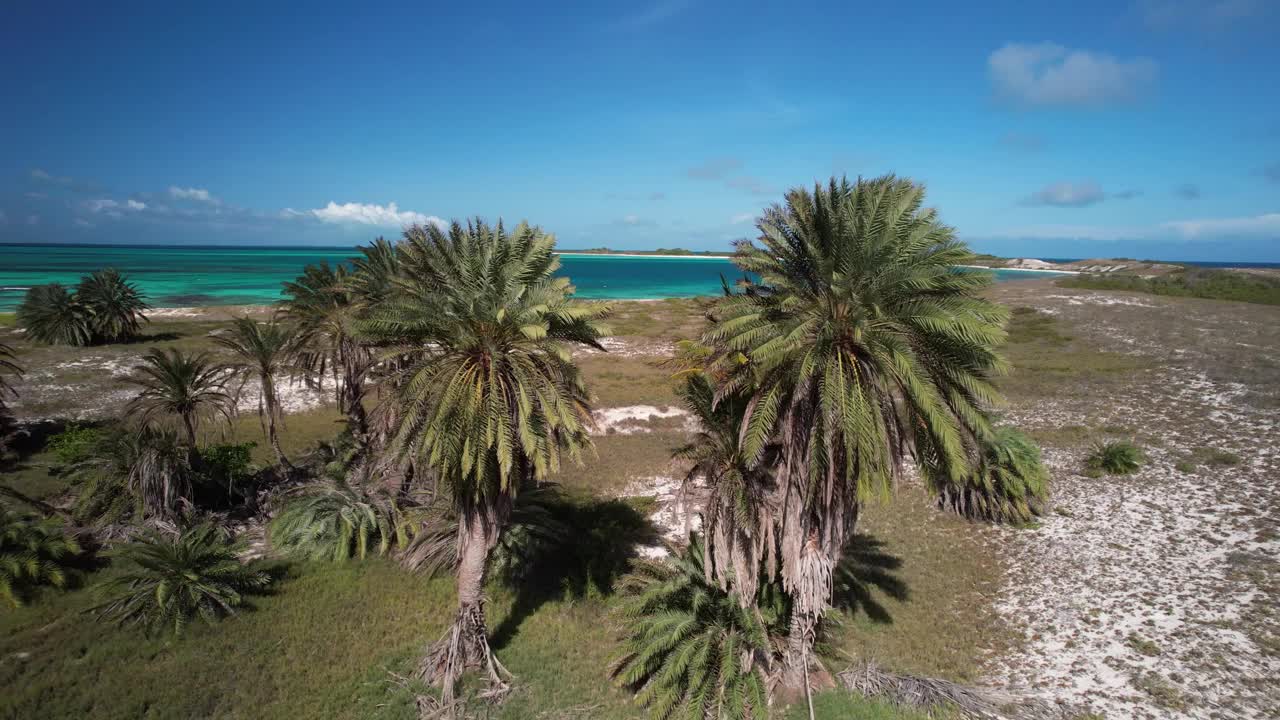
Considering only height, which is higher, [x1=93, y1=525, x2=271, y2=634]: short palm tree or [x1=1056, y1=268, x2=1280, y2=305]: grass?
[x1=1056, y1=268, x2=1280, y2=305]: grass

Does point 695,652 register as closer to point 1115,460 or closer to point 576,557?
point 576,557

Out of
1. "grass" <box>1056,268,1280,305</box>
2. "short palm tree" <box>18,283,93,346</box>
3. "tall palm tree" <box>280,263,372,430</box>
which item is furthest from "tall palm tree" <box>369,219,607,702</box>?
"grass" <box>1056,268,1280,305</box>

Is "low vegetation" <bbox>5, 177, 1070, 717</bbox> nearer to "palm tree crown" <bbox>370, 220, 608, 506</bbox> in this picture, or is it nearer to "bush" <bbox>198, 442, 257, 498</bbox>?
"palm tree crown" <bbox>370, 220, 608, 506</bbox>

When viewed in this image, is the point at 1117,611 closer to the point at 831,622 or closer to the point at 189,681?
the point at 831,622

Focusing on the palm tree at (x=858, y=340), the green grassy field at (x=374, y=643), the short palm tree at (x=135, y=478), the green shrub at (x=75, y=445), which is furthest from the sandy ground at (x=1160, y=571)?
the green shrub at (x=75, y=445)

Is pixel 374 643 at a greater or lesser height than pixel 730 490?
lesser

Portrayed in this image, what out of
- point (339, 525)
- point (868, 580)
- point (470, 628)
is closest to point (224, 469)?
point (339, 525)
